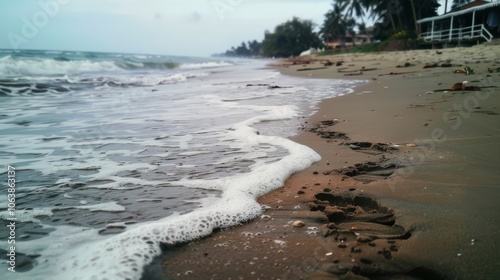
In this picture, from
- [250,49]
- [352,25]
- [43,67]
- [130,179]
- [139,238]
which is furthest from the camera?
[250,49]

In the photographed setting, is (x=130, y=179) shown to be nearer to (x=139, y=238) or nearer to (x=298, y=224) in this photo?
(x=139, y=238)

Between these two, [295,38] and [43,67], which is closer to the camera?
[43,67]

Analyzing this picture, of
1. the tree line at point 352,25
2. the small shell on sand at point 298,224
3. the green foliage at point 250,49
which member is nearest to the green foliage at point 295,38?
the tree line at point 352,25

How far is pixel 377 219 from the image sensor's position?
5.74ft

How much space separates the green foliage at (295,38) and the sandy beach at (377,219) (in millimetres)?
70624

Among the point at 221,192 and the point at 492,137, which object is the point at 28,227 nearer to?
the point at 221,192

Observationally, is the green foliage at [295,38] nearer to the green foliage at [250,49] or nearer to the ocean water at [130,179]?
the green foliage at [250,49]

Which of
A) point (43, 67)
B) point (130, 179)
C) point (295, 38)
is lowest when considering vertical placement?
point (130, 179)

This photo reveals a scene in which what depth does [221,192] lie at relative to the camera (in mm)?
2312

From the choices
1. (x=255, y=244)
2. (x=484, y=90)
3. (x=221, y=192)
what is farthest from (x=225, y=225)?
(x=484, y=90)

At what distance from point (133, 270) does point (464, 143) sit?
2.83 meters

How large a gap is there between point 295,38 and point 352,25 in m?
18.0

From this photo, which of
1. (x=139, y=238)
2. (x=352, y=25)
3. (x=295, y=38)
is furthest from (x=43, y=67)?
(x=295, y=38)

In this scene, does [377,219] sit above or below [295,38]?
below
